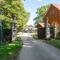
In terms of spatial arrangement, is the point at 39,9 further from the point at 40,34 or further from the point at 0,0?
the point at 0,0

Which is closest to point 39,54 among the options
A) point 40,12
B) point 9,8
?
point 9,8

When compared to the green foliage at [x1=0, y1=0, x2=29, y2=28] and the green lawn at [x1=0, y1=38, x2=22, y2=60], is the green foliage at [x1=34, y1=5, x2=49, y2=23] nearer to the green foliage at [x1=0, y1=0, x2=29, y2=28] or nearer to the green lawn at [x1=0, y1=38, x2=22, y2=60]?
the green foliage at [x1=0, y1=0, x2=29, y2=28]

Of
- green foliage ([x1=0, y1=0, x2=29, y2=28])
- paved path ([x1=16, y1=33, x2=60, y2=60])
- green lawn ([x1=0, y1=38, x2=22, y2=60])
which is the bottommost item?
paved path ([x1=16, y1=33, x2=60, y2=60])

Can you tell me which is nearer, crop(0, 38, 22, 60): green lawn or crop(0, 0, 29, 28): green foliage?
crop(0, 38, 22, 60): green lawn

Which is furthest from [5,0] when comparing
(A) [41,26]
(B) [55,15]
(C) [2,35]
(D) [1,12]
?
(A) [41,26]

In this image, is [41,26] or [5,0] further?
[41,26]

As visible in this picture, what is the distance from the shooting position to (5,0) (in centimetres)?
2095

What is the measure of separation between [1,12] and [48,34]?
1864 centimetres

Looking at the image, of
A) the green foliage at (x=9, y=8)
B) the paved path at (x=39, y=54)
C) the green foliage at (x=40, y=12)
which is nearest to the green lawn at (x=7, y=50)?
the paved path at (x=39, y=54)

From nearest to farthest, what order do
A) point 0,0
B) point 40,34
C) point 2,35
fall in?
point 0,0 → point 2,35 → point 40,34

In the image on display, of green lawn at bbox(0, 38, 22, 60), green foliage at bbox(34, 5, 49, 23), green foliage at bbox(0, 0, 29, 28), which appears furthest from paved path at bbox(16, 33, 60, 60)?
green foliage at bbox(34, 5, 49, 23)

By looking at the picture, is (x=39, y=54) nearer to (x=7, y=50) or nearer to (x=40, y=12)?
(x=7, y=50)

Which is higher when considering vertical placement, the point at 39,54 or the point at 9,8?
the point at 9,8

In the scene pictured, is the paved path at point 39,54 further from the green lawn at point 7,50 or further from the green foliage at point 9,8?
the green foliage at point 9,8
